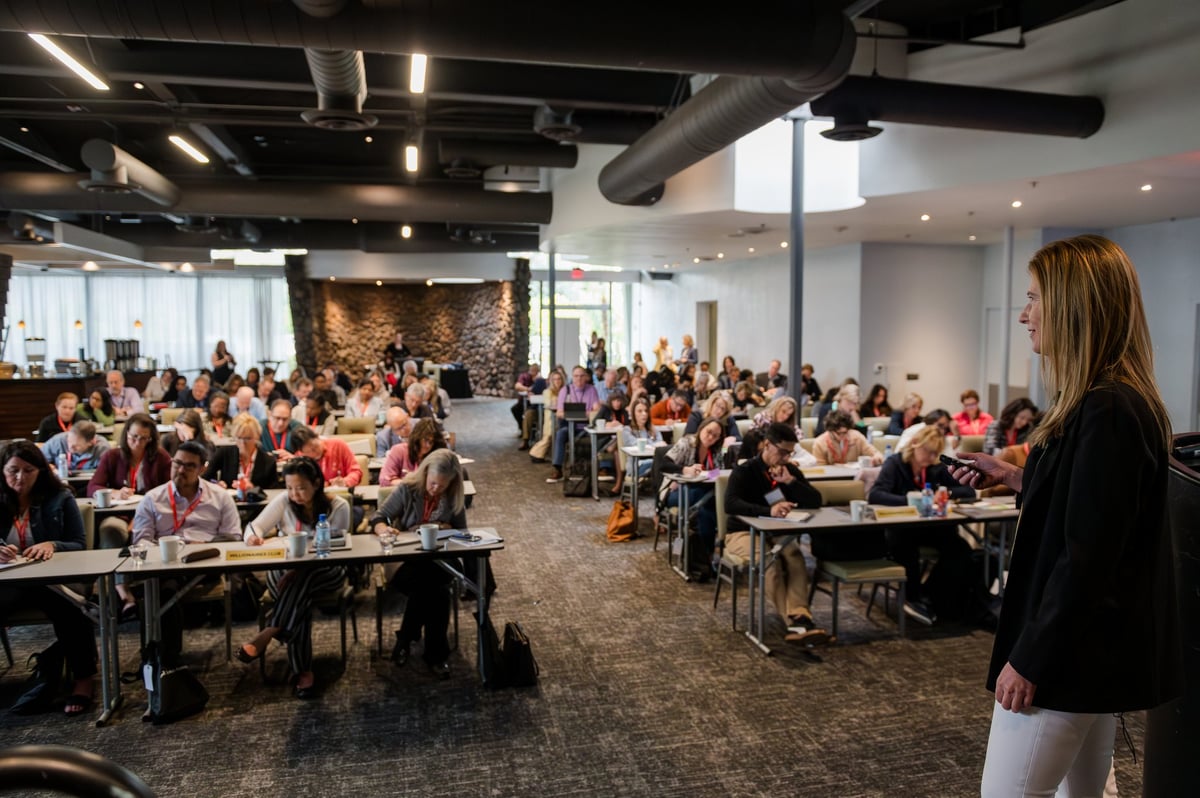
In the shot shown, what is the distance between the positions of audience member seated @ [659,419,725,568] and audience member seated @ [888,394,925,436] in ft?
9.56

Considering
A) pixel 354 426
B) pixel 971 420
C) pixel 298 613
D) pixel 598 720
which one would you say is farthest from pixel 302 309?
pixel 598 720

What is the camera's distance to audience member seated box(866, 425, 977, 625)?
5.84m

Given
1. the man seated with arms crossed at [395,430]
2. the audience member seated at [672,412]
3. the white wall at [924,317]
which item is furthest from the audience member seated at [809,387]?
the man seated with arms crossed at [395,430]

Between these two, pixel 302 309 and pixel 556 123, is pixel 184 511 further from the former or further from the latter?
pixel 302 309

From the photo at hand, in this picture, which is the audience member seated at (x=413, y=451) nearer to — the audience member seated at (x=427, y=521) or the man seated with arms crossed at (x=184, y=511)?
the audience member seated at (x=427, y=521)

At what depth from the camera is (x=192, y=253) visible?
804 inches

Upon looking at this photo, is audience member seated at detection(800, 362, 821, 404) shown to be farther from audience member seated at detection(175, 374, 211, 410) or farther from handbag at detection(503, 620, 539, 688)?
handbag at detection(503, 620, 539, 688)

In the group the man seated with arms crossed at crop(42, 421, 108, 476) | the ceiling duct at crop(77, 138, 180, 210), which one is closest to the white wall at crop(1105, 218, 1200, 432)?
the man seated with arms crossed at crop(42, 421, 108, 476)

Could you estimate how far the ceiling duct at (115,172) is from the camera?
9367 millimetres

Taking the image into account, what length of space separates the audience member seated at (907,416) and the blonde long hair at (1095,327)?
7819mm

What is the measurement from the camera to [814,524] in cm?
519

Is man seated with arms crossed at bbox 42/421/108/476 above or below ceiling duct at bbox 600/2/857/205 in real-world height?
below

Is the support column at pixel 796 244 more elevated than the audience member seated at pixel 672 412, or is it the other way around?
the support column at pixel 796 244

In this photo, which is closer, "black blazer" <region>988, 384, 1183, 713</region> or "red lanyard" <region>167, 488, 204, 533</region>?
"black blazer" <region>988, 384, 1183, 713</region>
